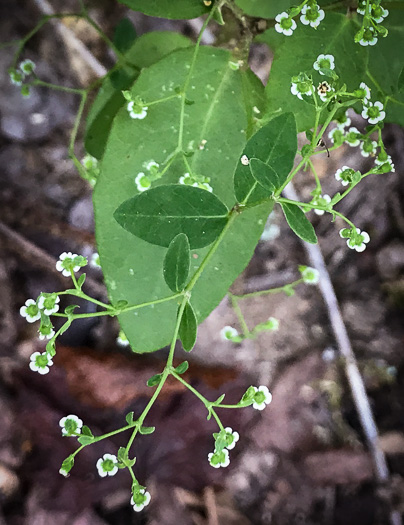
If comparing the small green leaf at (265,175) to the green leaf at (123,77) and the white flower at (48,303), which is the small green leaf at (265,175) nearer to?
the white flower at (48,303)

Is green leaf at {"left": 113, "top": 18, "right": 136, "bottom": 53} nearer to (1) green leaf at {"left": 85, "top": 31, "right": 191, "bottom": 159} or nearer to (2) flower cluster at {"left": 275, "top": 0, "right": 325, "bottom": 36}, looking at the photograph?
(1) green leaf at {"left": 85, "top": 31, "right": 191, "bottom": 159}

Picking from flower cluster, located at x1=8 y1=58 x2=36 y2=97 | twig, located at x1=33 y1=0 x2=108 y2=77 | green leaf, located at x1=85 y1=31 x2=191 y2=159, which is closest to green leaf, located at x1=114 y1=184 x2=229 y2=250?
green leaf, located at x1=85 y1=31 x2=191 y2=159

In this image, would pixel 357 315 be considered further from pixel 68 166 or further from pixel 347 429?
pixel 68 166

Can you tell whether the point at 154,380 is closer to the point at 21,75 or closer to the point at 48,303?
the point at 48,303

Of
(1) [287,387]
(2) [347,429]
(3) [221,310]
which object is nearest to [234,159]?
(3) [221,310]

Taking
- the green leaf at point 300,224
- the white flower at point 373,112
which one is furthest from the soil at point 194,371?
the green leaf at point 300,224
